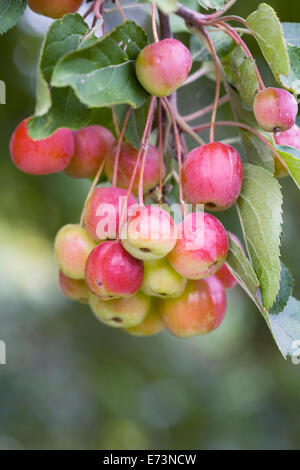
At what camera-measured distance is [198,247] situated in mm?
736

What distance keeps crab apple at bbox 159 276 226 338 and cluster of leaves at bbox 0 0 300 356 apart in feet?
0.30

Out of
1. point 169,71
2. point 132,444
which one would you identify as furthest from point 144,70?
point 132,444

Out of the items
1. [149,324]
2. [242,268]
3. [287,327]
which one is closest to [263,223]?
[242,268]

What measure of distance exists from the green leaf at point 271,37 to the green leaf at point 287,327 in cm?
37

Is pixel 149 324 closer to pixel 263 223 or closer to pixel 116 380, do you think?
pixel 263 223

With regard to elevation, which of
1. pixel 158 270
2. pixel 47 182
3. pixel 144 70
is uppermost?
pixel 144 70

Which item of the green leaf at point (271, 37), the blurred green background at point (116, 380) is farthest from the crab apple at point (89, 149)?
the blurred green background at point (116, 380)

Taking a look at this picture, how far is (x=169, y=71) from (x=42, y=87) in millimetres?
161

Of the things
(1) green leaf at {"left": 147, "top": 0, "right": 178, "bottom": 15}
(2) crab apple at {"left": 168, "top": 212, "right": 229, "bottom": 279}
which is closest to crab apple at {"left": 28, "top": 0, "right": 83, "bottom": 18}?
(1) green leaf at {"left": 147, "top": 0, "right": 178, "bottom": 15}

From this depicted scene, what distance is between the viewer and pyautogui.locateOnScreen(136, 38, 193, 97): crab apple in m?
0.68

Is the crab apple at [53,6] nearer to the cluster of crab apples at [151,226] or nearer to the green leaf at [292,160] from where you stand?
the cluster of crab apples at [151,226]

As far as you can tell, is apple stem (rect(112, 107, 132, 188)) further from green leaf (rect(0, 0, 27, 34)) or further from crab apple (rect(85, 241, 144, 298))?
green leaf (rect(0, 0, 27, 34))

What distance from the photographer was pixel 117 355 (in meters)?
2.61
